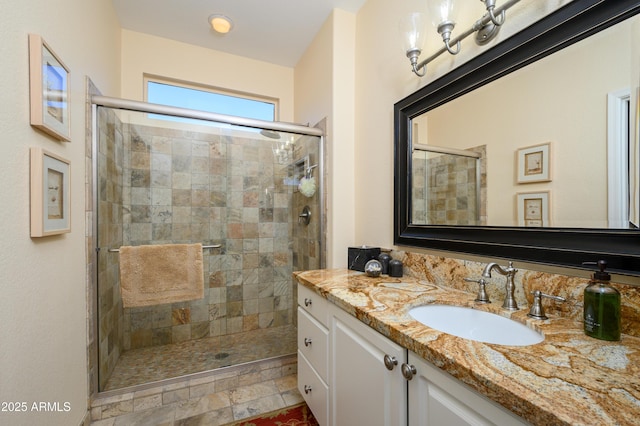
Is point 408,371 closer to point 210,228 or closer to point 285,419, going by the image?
point 285,419

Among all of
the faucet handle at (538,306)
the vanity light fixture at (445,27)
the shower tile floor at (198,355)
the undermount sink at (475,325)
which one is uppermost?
the vanity light fixture at (445,27)

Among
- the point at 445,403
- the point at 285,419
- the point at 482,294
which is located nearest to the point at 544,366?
the point at 445,403

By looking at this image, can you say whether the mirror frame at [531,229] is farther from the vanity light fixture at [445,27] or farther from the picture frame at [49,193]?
the picture frame at [49,193]

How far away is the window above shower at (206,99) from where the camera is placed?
7.56ft

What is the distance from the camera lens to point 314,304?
1.35m

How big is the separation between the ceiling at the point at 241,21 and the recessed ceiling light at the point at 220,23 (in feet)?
0.12

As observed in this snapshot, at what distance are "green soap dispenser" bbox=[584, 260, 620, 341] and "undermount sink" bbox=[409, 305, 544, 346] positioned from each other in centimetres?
12

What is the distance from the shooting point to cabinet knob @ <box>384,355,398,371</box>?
2.56ft

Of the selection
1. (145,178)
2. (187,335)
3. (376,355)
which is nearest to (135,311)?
(187,335)

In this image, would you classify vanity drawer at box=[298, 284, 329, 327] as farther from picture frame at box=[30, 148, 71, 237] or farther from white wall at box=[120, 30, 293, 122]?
white wall at box=[120, 30, 293, 122]

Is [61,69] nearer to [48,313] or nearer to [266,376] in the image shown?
[48,313]

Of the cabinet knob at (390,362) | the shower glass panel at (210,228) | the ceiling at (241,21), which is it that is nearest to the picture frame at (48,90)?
the shower glass panel at (210,228)

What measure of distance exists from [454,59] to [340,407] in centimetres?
155

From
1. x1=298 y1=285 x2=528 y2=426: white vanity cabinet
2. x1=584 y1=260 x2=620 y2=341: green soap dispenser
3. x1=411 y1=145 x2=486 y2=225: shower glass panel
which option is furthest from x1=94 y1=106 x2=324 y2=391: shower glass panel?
x1=584 y1=260 x2=620 y2=341: green soap dispenser
